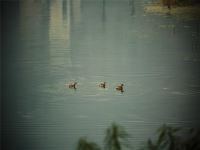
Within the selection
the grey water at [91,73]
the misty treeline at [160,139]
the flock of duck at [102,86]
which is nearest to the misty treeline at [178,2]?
the grey water at [91,73]

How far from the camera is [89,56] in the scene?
12.9 feet

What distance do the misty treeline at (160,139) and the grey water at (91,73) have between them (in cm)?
3

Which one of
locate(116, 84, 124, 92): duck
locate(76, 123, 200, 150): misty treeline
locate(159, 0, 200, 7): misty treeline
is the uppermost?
locate(159, 0, 200, 7): misty treeline

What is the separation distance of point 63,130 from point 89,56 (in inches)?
18.7

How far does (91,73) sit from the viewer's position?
3.91 m

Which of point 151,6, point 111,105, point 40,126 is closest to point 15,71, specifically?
point 40,126

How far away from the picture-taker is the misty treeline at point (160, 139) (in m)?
3.88

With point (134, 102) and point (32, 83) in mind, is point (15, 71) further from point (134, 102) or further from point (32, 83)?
point (134, 102)

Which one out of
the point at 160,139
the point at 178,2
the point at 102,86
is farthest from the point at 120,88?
the point at 178,2

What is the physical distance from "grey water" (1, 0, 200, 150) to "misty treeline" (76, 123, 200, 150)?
1.3 inches

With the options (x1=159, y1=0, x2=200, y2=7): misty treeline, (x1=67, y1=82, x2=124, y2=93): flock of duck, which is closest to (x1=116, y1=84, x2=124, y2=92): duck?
(x1=67, y1=82, x2=124, y2=93): flock of duck

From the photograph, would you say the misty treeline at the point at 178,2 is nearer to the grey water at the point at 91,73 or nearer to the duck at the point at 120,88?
the grey water at the point at 91,73

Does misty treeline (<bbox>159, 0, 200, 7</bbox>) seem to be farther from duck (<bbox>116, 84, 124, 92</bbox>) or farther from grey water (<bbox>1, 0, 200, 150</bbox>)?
duck (<bbox>116, 84, 124, 92</bbox>)

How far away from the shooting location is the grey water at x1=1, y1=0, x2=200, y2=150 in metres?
3.90
